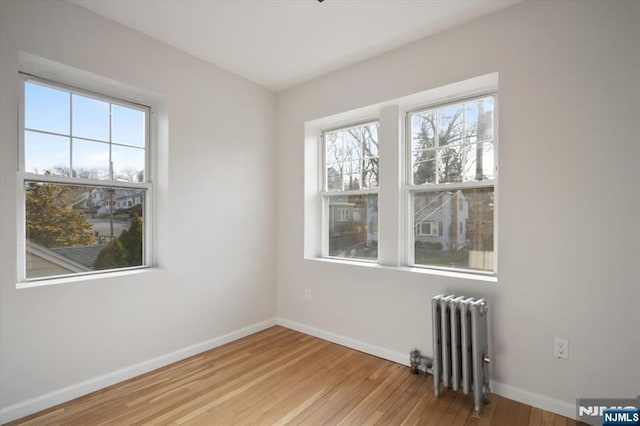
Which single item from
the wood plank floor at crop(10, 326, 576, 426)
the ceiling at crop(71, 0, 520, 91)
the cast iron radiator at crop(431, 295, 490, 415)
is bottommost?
the wood plank floor at crop(10, 326, 576, 426)

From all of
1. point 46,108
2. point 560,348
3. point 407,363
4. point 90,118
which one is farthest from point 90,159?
point 560,348

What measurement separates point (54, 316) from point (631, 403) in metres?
3.75

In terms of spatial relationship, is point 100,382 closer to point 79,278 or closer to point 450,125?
point 79,278

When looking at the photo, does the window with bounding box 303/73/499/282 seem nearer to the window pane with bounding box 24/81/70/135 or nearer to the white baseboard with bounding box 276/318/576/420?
the white baseboard with bounding box 276/318/576/420

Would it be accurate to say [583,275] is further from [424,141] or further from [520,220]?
[424,141]

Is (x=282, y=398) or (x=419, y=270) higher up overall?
(x=419, y=270)

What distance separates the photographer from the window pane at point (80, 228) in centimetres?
222

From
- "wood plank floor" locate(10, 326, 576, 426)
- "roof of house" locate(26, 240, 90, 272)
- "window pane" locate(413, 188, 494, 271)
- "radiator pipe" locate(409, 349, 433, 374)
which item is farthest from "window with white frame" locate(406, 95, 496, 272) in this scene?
"roof of house" locate(26, 240, 90, 272)

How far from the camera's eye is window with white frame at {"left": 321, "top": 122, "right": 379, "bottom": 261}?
3.21m

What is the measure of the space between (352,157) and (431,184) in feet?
3.19

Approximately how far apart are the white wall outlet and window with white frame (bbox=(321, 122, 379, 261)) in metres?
1.57

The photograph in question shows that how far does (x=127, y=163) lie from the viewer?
8.88ft

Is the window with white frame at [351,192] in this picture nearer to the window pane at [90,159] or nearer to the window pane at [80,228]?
the window pane at [80,228]

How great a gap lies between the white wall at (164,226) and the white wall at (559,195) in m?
1.83
